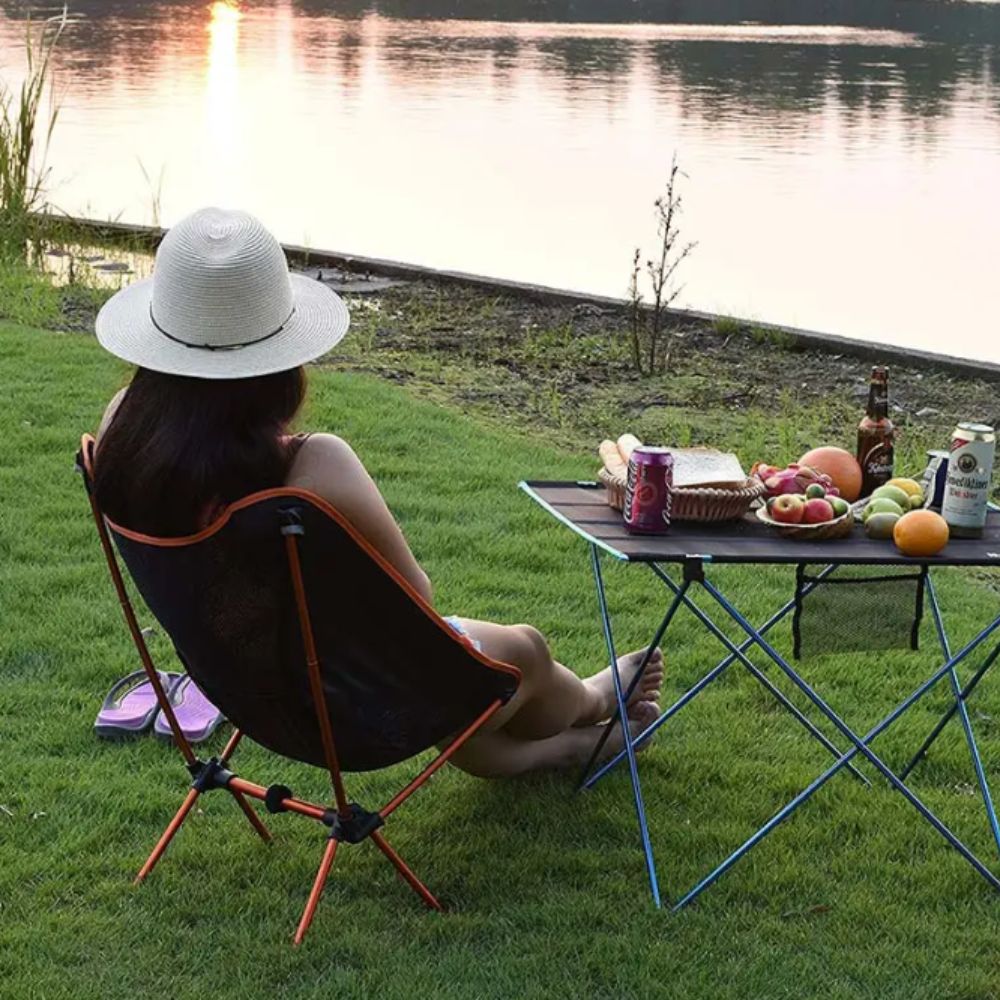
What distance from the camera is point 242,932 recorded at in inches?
111

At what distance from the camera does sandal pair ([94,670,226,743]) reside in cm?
358

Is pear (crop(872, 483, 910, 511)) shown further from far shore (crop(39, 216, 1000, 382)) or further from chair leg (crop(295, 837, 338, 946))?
far shore (crop(39, 216, 1000, 382))

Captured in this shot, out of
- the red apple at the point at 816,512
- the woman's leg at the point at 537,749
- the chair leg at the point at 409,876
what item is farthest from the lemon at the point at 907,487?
the chair leg at the point at 409,876

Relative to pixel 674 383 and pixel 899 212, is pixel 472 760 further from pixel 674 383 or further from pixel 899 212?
pixel 899 212

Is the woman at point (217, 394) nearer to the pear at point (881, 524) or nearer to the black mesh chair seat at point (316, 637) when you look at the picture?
the black mesh chair seat at point (316, 637)

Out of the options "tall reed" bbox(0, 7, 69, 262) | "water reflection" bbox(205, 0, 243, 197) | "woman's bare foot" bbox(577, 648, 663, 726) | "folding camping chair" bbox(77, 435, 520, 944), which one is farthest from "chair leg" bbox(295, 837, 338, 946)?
"water reflection" bbox(205, 0, 243, 197)

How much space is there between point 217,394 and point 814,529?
Answer: 1.06 m

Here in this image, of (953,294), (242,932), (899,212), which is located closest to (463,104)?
(899,212)

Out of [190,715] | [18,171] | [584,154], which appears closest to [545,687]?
[190,715]

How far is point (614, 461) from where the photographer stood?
128 inches

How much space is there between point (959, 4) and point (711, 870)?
3381 cm

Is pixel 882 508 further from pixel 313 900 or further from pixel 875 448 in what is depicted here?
pixel 313 900

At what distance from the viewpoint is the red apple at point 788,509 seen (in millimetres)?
2965

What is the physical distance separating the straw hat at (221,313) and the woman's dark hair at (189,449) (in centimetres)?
5
